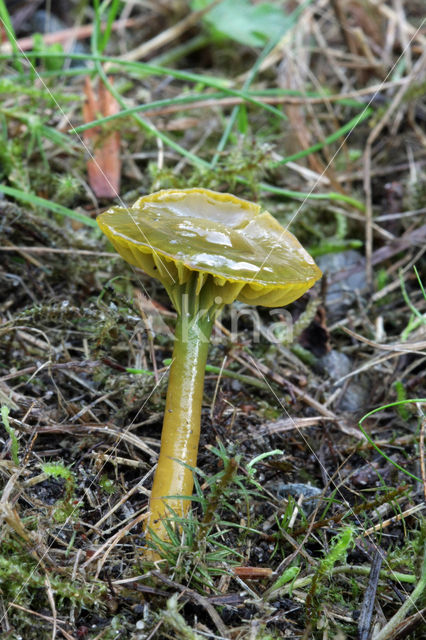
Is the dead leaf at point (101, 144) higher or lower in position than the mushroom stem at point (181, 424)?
higher

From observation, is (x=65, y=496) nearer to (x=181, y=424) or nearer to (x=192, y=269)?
(x=181, y=424)

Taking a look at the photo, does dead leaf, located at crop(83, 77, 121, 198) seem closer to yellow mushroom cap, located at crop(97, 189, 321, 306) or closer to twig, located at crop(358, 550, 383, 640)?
yellow mushroom cap, located at crop(97, 189, 321, 306)

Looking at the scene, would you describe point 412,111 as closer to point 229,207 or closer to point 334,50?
point 334,50

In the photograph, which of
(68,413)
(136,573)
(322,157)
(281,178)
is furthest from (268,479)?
(322,157)

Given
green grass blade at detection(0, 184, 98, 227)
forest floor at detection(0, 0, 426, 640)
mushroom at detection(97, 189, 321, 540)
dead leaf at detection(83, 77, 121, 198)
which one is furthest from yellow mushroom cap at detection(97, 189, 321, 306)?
dead leaf at detection(83, 77, 121, 198)

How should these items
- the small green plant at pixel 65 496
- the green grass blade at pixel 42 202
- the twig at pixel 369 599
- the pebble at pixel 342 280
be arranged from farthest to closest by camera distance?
the pebble at pixel 342 280 → the green grass blade at pixel 42 202 → the small green plant at pixel 65 496 → the twig at pixel 369 599

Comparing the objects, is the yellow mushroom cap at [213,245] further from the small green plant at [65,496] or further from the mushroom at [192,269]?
the small green plant at [65,496]

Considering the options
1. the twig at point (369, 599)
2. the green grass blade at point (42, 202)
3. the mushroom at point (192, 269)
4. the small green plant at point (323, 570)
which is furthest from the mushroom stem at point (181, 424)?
the green grass blade at point (42, 202)
